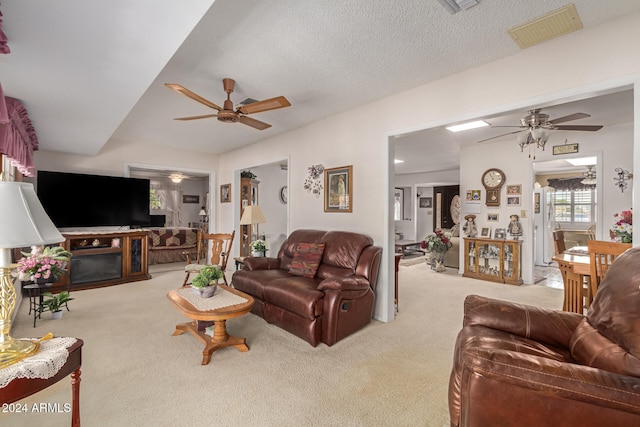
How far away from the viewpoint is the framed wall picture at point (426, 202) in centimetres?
1027

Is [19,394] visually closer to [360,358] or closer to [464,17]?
[360,358]

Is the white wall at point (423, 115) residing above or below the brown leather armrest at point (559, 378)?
above

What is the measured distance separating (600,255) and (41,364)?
3.72 m

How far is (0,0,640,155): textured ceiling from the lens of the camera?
5.52 feet

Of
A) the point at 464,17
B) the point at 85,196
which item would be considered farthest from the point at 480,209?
the point at 85,196

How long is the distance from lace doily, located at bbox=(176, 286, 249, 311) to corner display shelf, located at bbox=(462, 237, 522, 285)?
4699 mm

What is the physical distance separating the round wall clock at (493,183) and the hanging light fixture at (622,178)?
149cm

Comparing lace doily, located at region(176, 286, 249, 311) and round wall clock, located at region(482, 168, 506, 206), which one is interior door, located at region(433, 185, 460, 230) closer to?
round wall clock, located at region(482, 168, 506, 206)

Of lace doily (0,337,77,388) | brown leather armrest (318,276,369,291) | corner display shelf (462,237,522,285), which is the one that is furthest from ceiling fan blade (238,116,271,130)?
corner display shelf (462,237,522,285)

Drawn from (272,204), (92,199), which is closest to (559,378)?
(92,199)

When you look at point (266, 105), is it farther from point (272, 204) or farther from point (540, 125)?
point (272, 204)

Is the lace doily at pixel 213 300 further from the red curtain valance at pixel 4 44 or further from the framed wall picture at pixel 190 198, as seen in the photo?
the framed wall picture at pixel 190 198

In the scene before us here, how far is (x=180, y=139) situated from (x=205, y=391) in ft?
14.9

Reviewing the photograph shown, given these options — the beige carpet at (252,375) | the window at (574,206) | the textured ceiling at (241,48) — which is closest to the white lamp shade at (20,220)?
the textured ceiling at (241,48)
